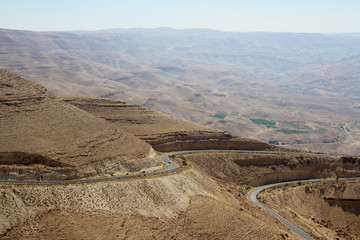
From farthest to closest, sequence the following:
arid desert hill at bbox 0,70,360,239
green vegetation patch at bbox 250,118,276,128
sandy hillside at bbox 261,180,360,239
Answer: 1. green vegetation patch at bbox 250,118,276,128
2. sandy hillside at bbox 261,180,360,239
3. arid desert hill at bbox 0,70,360,239

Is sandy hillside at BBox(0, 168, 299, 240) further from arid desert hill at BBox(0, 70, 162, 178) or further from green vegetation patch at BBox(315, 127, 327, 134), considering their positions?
green vegetation patch at BBox(315, 127, 327, 134)

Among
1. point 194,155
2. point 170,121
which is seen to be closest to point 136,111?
point 170,121

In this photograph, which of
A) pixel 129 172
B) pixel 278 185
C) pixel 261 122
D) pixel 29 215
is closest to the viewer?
pixel 29 215

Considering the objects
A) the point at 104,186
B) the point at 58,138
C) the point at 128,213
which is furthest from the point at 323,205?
the point at 58,138

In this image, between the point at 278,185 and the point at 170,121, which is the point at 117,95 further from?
the point at 278,185

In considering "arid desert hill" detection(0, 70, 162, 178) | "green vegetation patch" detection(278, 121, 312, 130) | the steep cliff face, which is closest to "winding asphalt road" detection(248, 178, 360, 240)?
the steep cliff face

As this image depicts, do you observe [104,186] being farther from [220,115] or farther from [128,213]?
[220,115]
